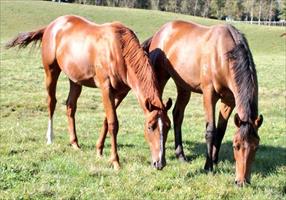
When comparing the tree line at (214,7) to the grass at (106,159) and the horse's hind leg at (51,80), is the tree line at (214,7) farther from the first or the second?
the horse's hind leg at (51,80)

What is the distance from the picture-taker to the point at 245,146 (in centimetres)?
610

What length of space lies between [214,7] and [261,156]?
336ft

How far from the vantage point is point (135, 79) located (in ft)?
22.9

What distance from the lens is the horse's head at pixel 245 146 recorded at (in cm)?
611

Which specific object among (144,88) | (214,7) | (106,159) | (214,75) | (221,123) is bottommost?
(214,7)

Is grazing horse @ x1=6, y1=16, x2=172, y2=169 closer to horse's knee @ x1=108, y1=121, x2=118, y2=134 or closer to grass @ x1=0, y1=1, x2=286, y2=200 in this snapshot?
horse's knee @ x1=108, y1=121, x2=118, y2=134

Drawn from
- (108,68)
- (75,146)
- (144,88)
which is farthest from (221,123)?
(75,146)

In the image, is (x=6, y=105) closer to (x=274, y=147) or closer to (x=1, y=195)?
(x=274, y=147)

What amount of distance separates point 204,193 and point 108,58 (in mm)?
2764

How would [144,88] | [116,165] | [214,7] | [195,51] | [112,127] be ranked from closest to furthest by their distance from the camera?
1. [144,88]
2. [116,165]
3. [112,127]
4. [195,51]
5. [214,7]

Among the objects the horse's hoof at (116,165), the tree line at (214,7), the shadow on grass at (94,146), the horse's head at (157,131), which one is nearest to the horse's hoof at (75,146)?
the shadow on grass at (94,146)

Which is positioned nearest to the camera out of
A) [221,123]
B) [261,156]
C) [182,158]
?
[221,123]

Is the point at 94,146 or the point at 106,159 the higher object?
the point at 106,159

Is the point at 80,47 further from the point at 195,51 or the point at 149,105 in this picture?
the point at 149,105
